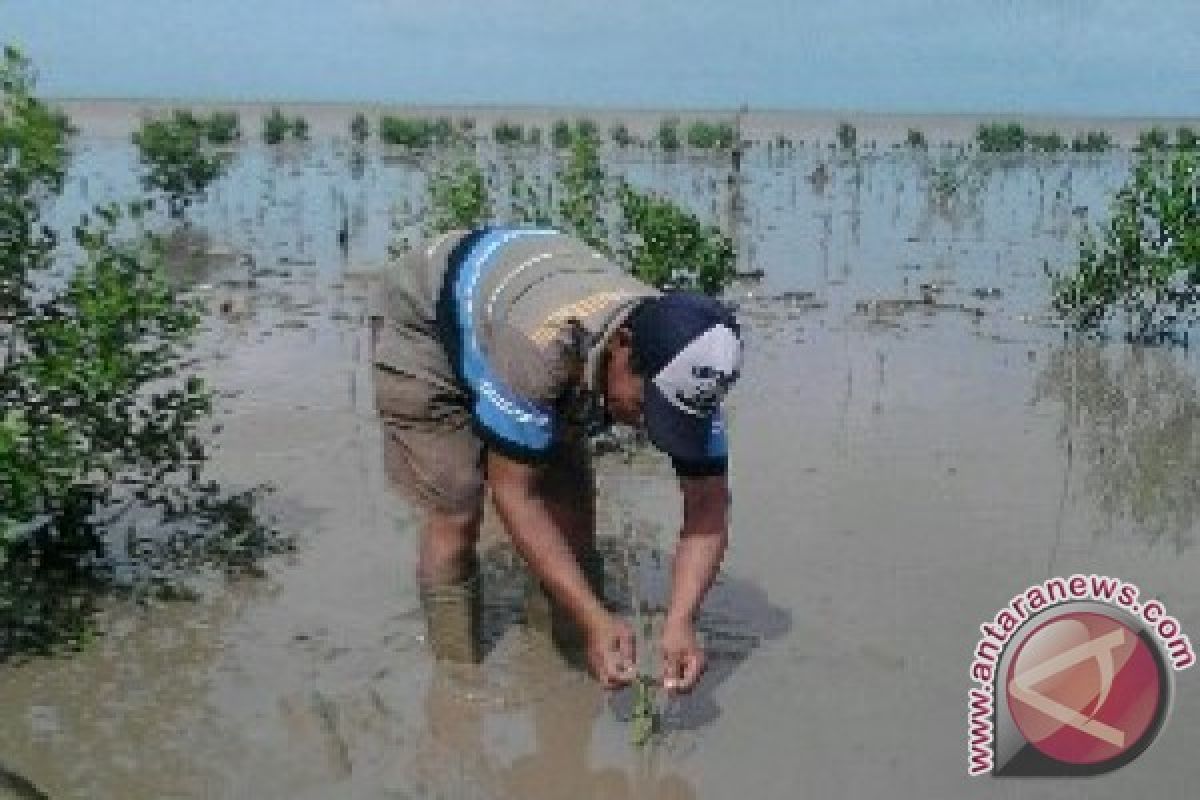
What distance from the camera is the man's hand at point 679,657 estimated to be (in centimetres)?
341

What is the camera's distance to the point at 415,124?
3228cm

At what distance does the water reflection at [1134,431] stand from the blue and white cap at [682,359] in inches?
127

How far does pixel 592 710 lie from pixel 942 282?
9.32 m

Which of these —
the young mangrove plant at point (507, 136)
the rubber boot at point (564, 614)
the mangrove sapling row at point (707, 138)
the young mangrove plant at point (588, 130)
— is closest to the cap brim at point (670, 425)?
the rubber boot at point (564, 614)

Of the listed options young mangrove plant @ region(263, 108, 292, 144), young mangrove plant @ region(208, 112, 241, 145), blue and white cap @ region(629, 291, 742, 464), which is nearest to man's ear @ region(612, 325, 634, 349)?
blue and white cap @ region(629, 291, 742, 464)

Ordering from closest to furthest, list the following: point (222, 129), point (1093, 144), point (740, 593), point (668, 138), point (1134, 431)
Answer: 1. point (740, 593)
2. point (1134, 431)
3. point (222, 129)
4. point (668, 138)
5. point (1093, 144)

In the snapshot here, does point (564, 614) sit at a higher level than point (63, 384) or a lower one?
lower

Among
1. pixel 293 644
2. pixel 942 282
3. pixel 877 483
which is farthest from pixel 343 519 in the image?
pixel 942 282

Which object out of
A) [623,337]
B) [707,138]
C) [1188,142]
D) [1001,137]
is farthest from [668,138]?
[623,337]

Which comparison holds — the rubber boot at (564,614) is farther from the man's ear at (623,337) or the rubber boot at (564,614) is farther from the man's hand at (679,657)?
the man's ear at (623,337)

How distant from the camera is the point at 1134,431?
7289 mm

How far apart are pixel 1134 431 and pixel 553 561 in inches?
194

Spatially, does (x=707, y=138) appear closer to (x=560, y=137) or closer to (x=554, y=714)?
(x=560, y=137)

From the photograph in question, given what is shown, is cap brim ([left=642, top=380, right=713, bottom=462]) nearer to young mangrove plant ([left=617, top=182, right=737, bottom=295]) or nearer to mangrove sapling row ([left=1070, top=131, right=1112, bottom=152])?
young mangrove plant ([left=617, top=182, right=737, bottom=295])
